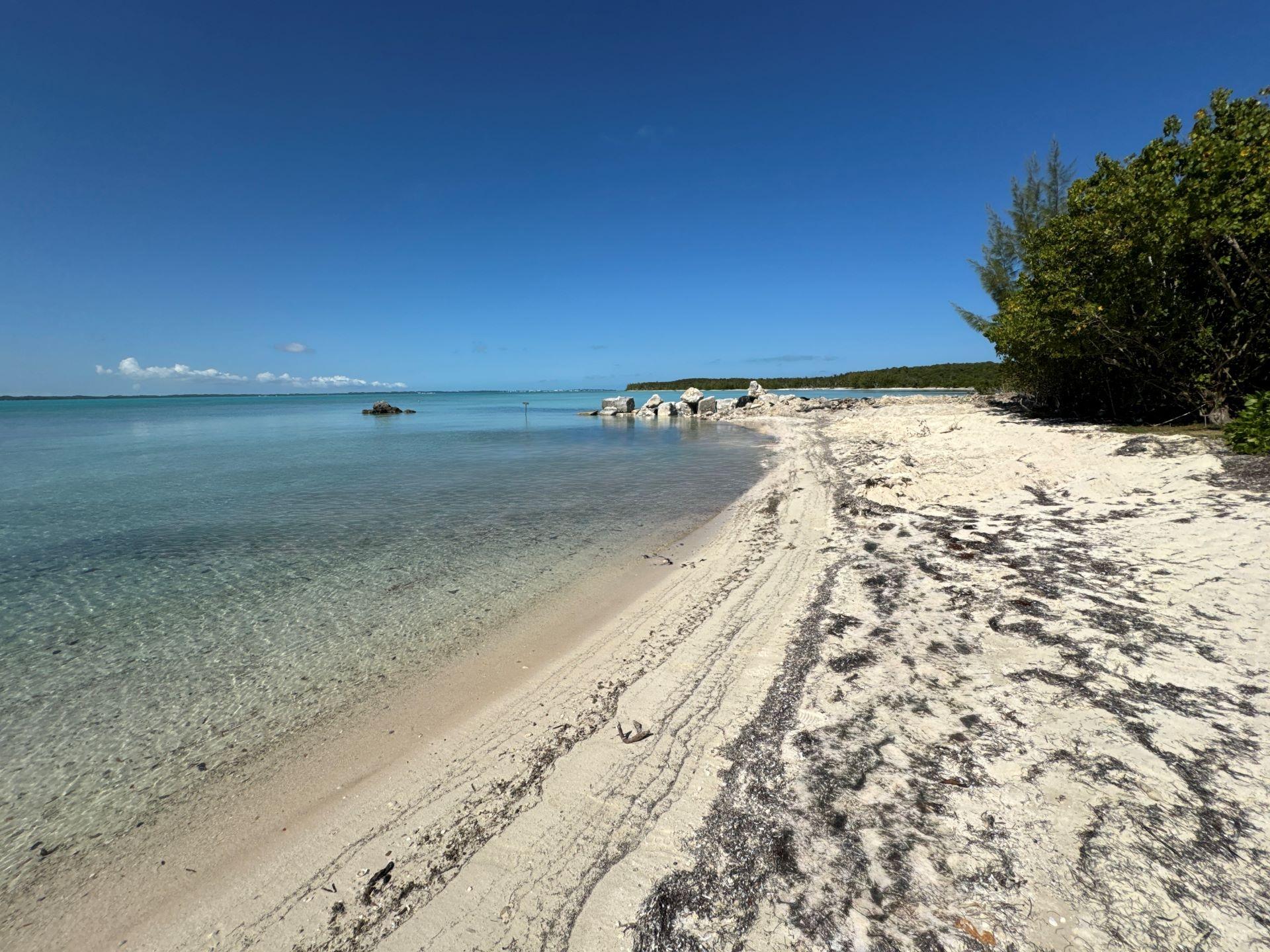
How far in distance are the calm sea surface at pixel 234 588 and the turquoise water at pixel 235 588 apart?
3cm

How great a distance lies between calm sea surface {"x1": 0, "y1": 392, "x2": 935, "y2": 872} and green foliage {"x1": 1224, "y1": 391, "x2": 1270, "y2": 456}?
985 centimetres

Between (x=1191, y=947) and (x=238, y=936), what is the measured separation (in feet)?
14.6

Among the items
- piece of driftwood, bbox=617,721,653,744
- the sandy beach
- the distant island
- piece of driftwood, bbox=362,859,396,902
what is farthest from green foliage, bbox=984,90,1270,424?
the distant island

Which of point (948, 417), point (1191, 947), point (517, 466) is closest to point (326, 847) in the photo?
point (1191, 947)

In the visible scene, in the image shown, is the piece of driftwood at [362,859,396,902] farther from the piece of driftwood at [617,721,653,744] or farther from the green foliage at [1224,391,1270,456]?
the green foliage at [1224,391,1270,456]

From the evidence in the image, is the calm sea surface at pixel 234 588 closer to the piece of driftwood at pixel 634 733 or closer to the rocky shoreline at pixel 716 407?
the piece of driftwood at pixel 634 733

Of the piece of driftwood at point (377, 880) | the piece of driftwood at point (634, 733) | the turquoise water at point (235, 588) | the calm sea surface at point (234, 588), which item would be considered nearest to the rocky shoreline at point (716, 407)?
the calm sea surface at point (234, 588)

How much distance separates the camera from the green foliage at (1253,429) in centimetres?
919

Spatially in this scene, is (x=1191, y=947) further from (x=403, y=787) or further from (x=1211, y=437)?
(x=1211, y=437)

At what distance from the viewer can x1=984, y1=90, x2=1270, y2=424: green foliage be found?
11.8 m

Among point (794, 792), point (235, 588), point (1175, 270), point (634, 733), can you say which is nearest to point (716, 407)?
point (1175, 270)

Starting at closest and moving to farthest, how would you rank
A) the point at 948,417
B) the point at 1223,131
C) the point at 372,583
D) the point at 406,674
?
the point at 406,674 < the point at 372,583 < the point at 1223,131 < the point at 948,417

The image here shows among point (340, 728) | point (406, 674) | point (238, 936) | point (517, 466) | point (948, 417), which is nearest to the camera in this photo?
point (238, 936)

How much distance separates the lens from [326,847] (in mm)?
3146
